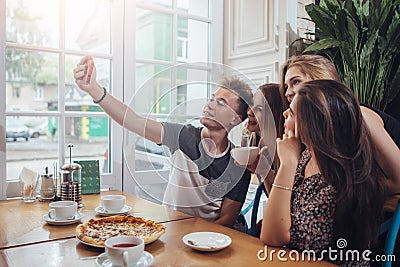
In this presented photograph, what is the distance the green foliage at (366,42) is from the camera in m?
1.96

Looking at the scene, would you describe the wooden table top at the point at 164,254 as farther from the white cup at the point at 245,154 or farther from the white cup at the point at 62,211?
the white cup at the point at 245,154

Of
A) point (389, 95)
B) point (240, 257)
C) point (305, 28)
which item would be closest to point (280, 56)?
point (305, 28)

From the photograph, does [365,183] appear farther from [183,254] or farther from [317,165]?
[183,254]

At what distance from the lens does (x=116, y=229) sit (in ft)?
4.22

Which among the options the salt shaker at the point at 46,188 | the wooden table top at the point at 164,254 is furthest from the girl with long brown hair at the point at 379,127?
the salt shaker at the point at 46,188

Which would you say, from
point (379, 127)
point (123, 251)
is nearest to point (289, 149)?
point (379, 127)

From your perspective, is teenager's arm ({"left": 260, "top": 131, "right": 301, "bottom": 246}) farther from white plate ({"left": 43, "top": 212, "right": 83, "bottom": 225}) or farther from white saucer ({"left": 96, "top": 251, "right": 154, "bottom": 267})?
white plate ({"left": 43, "top": 212, "right": 83, "bottom": 225})

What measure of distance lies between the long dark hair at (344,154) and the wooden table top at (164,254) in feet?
1.02

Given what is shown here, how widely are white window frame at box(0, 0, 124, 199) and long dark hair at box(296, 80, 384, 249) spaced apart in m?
1.35

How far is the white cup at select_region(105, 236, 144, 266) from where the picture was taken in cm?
93

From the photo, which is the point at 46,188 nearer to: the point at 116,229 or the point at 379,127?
the point at 116,229

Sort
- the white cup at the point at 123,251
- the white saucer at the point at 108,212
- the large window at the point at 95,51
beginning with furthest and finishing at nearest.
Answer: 1. the large window at the point at 95,51
2. the white saucer at the point at 108,212
3. the white cup at the point at 123,251

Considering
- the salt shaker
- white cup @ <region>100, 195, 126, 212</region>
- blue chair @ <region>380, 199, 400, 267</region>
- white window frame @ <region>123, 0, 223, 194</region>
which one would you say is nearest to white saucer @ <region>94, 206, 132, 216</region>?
white cup @ <region>100, 195, 126, 212</region>

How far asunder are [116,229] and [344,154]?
0.85 m
